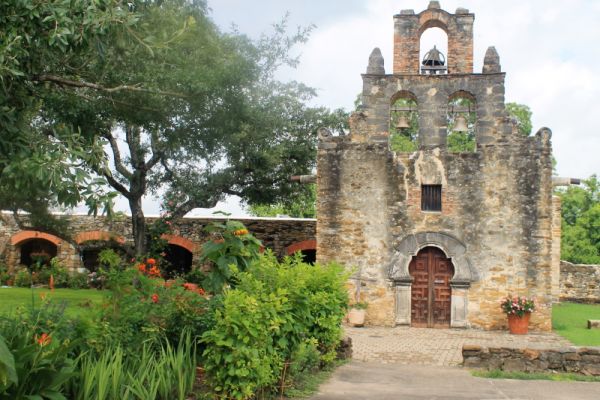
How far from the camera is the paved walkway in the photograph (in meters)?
7.27

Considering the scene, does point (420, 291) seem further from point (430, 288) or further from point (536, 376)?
point (536, 376)

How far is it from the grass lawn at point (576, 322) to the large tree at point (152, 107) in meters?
7.82

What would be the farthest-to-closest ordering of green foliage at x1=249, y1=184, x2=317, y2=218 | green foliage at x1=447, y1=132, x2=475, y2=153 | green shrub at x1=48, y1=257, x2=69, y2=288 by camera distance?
green foliage at x1=447, y1=132, x2=475, y2=153, green shrub at x1=48, y1=257, x2=69, y2=288, green foliage at x1=249, y1=184, x2=317, y2=218

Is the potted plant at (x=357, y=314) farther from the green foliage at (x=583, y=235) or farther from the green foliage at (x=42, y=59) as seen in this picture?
the green foliage at (x=583, y=235)

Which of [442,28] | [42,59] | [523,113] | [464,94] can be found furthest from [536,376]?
[523,113]

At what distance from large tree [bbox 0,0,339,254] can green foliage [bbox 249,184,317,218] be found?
1.91 ft

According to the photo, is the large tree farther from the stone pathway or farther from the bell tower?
the stone pathway

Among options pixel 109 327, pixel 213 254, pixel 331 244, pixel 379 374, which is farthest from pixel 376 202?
pixel 109 327

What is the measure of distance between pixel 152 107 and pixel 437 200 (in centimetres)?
792

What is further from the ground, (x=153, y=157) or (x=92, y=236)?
(x=153, y=157)

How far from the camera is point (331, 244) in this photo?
51.3 ft

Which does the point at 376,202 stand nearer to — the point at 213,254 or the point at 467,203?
the point at 467,203

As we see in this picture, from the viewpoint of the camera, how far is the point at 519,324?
1450 centimetres

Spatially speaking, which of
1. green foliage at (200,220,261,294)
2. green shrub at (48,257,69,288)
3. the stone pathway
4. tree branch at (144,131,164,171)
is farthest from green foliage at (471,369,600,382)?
green shrub at (48,257,69,288)
